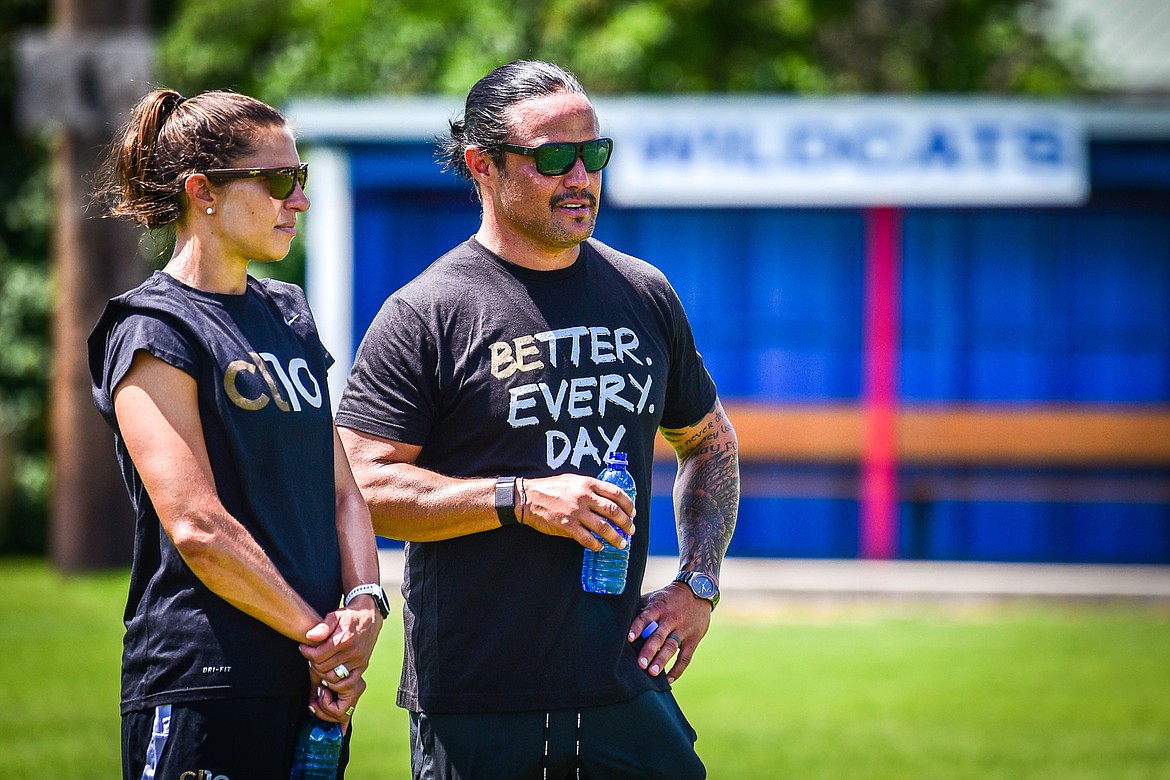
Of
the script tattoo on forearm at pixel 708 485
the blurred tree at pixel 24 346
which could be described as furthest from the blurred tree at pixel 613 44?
the script tattoo on forearm at pixel 708 485

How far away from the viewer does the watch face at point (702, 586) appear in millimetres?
3391

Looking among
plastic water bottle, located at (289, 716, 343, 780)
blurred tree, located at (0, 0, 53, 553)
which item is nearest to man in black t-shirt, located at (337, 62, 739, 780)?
plastic water bottle, located at (289, 716, 343, 780)

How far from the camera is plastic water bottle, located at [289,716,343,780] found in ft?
9.60

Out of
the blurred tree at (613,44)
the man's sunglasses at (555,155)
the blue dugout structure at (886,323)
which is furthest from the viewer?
the blurred tree at (613,44)

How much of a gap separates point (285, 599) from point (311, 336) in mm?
596

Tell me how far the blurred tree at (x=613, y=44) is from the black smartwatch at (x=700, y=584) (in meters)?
12.7

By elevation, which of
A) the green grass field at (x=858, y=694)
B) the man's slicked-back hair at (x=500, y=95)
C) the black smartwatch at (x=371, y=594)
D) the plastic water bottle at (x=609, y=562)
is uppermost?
the man's slicked-back hair at (x=500, y=95)

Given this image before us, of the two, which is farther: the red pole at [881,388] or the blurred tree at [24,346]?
the blurred tree at [24,346]

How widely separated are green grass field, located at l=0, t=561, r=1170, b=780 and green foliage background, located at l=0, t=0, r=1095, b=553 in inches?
185

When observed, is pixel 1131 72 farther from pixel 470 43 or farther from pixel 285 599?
pixel 285 599

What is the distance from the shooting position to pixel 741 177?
37.9ft

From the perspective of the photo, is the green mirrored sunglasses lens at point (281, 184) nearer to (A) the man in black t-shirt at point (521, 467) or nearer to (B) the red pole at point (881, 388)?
(A) the man in black t-shirt at point (521, 467)

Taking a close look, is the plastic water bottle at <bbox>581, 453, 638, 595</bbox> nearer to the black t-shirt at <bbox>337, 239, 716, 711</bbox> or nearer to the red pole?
the black t-shirt at <bbox>337, 239, 716, 711</bbox>

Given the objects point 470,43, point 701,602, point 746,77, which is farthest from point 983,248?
point 701,602
